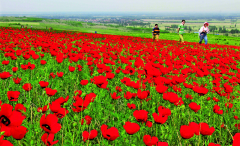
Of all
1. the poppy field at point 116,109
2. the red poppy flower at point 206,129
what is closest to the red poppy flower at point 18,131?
the poppy field at point 116,109

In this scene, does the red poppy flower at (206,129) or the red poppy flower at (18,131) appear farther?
the red poppy flower at (206,129)

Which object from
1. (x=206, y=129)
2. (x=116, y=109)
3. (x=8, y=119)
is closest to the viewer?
(x=8, y=119)

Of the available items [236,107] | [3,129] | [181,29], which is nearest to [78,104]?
[3,129]

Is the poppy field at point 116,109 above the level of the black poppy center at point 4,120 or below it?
below

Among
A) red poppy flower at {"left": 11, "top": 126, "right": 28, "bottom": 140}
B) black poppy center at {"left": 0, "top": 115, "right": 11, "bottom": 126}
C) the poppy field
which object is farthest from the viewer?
the poppy field

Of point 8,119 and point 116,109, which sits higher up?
point 8,119

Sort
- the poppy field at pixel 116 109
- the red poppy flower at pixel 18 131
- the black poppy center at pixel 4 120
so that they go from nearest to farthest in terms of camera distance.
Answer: the red poppy flower at pixel 18 131 < the black poppy center at pixel 4 120 < the poppy field at pixel 116 109

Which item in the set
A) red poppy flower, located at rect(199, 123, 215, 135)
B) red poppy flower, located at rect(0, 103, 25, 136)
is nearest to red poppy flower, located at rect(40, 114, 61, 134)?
red poppy flower, located at rect(0, 103, 25, 136)

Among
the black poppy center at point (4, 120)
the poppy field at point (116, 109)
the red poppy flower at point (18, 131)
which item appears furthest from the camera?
the poppy field at point (116, 109)

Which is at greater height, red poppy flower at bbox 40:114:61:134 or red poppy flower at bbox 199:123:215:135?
red poppy flower at bbox 40:114:61:134

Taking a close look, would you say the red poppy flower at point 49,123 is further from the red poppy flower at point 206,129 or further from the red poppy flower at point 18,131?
the red poppy flower at point 206,129

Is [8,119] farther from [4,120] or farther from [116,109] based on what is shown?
[116,109]

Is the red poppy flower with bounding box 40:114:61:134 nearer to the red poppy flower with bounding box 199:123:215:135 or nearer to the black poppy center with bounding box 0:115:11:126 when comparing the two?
the black poppy center with bounding box 0:115:11:126

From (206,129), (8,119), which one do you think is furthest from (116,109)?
(8,119)
